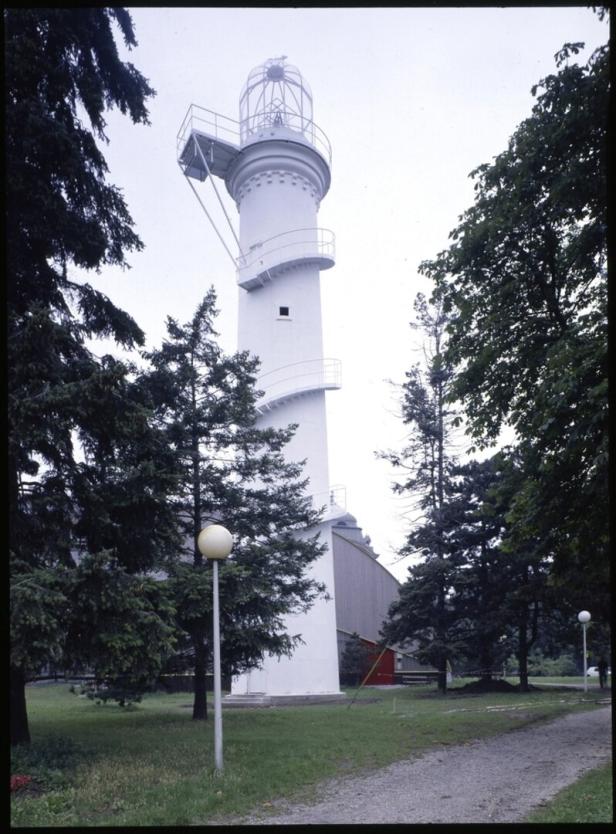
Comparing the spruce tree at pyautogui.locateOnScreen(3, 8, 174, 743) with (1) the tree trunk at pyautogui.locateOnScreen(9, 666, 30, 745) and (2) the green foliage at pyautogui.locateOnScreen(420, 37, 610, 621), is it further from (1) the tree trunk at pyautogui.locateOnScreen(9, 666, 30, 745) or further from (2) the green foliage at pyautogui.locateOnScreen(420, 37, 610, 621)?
(2) the green foliage at pyautogui.locateOnScreen(420, 37, 610, 621)

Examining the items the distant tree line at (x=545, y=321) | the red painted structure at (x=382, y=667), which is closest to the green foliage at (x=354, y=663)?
the red painted structure at (x=382, y=667)

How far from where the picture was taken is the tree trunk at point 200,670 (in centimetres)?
1525

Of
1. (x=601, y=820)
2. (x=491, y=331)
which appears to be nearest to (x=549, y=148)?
(x=491, y=331)

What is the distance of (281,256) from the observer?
25.0m

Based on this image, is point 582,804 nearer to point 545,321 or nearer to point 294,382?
point 545,321

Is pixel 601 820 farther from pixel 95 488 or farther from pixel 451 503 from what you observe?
pixel 451 503

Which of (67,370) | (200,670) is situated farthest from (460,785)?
(200,670)

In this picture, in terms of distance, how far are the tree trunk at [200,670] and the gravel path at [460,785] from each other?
541 centimetres

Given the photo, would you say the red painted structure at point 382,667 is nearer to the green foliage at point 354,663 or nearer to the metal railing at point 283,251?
the green foliage at point 354,663

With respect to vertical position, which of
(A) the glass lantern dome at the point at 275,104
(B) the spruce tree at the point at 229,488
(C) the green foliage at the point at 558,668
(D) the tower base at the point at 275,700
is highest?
(A) the glass lantern dome at the point at 275,104

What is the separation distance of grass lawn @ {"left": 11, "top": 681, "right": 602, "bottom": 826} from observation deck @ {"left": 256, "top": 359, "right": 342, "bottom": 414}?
9096 mm

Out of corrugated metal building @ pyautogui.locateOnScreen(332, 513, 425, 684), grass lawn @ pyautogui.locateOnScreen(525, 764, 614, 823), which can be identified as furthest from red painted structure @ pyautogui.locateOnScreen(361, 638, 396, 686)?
grass lawn @ pyautogui.locateOnScreen(525, 764, 614, 823)

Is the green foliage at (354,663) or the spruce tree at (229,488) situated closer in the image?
the spruce tree at (229,488)

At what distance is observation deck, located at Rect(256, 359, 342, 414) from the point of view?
80.0 feet
